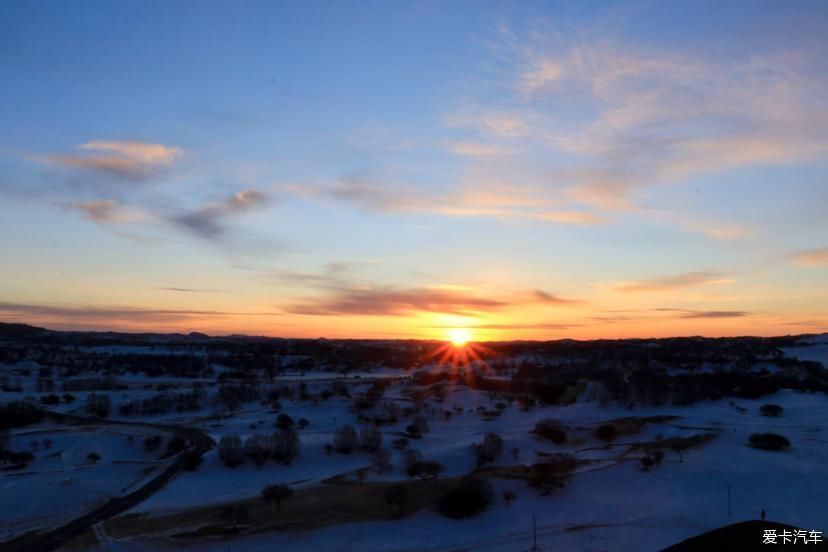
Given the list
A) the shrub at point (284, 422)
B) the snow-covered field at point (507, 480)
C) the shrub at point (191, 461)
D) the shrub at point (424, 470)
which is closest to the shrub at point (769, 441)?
the snow-covered field at point (507, 480)

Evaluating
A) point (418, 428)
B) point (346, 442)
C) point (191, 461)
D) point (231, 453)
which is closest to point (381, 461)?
point (346, 442)

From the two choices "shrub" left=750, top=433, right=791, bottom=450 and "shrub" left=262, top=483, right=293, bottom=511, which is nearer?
"shrub" left=262, top=483, right=293, bottom=511

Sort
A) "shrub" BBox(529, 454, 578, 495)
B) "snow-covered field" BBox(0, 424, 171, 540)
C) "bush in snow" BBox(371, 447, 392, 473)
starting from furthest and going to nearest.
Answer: "bush in snow" BBox(371, 447, 392, 473) < "shrub" BBox(529, 454, 578, 495) < "snow-covered field" BBox(0, 424, 171, 540)

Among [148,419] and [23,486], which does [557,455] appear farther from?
[148,419]

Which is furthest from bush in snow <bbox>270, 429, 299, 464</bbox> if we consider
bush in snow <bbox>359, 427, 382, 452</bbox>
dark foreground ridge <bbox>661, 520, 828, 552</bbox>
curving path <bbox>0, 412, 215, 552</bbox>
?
dark foreground ridge <bbox>661, 520, 828, 552</bbox>

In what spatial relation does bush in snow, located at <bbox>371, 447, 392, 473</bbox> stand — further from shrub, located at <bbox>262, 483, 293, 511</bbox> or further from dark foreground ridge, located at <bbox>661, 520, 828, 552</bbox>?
dark foreground ridge, located at <bbox>661, 520, 828, 552</bbox>

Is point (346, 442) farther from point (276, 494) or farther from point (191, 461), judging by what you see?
point (276, 494)
